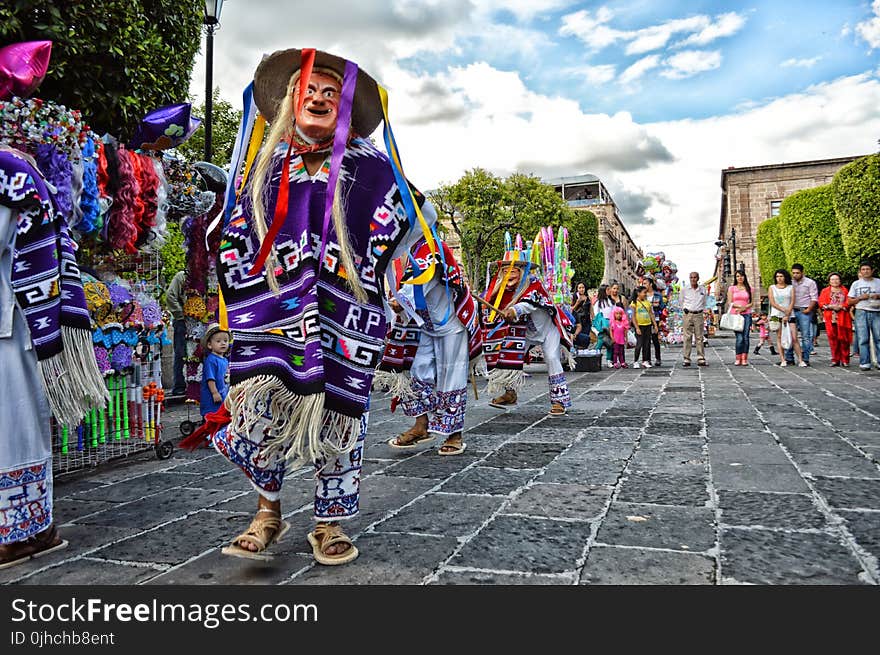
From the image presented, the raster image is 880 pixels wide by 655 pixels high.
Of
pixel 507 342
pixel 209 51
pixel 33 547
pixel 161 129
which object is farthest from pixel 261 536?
pixel 209 51

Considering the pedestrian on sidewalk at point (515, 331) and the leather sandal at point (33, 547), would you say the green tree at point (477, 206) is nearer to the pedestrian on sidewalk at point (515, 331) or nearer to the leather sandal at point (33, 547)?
the pedestrian on sidewalk at point (515, 331)

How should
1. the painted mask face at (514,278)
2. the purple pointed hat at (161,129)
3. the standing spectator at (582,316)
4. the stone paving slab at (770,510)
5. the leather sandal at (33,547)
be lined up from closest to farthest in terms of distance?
the leather sandal at (33,547) < the stone paving slab at (770,510) < the purple pointed hat at (161,129) < the painted mask face at (514,278) < the standing spectator at (582,316)

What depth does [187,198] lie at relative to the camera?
5.12 metres

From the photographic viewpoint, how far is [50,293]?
106 inches

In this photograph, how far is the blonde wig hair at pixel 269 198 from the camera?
2389 mm

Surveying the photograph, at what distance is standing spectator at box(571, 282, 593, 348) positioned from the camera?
13.1 m

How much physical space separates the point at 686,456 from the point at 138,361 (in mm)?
4003

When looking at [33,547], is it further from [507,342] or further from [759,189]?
[759,189]

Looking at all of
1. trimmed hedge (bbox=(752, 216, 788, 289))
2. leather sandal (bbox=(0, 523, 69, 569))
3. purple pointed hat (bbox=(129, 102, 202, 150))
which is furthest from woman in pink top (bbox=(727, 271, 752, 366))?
trimmed hedge (bbox=(752, 216, 788, 289))

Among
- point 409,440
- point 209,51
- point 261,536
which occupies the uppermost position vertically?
point 209,51

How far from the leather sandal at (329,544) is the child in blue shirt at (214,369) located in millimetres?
2985

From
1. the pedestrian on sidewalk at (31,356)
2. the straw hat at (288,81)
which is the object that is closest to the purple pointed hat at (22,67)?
the pedestrian on sidewalk at (31,356)

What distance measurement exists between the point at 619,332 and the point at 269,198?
11000mm

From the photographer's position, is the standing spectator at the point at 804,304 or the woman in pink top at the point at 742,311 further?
the woman in pink top at the point at 742,311
